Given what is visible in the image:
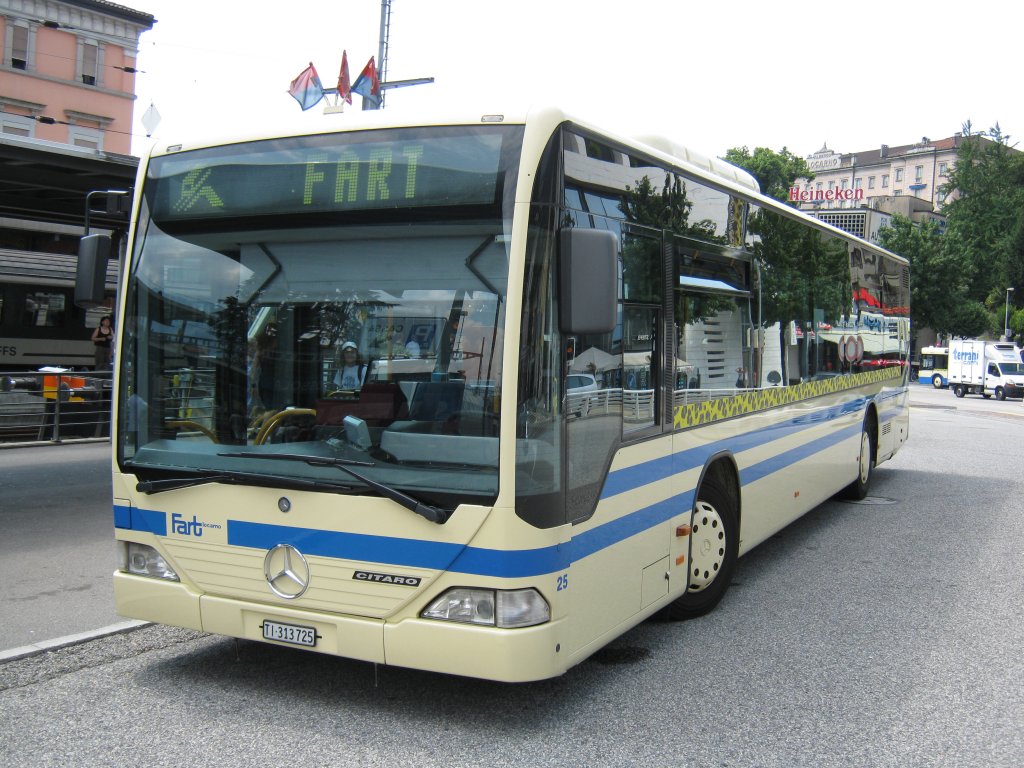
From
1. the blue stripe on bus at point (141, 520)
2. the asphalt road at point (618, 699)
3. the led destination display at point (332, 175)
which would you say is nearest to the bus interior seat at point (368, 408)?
the led destination display at point (332, 175)

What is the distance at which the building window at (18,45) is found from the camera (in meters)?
45.3

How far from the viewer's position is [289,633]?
4465 mm

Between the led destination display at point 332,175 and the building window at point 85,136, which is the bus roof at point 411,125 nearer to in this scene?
the led destination display at point 332,175

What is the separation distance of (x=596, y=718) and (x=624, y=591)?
654 mm

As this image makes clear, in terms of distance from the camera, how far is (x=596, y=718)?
4562mm

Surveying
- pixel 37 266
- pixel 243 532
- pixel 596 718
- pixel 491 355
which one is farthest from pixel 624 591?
pixel 37 266

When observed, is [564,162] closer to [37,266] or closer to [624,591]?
[624,591]

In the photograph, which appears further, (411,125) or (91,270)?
(91,270)

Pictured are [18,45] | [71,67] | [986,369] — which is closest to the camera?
[18,45]

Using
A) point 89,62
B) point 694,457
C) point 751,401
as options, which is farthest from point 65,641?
point 89,62

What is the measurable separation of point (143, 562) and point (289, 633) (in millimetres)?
957

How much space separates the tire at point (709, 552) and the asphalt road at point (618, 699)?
133 mm

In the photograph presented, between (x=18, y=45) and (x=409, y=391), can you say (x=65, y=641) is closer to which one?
(x=409, y=391)

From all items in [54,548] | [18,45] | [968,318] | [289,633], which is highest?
[18,45]
